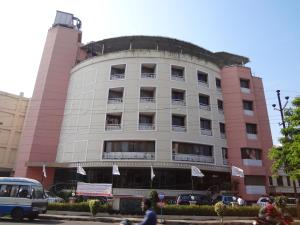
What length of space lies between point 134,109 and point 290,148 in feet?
51.7

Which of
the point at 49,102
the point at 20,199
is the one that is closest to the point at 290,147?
the point at 20,199

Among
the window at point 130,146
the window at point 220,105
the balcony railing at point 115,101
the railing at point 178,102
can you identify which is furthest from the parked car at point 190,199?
the window at point 220,105

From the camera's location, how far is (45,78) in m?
34.8

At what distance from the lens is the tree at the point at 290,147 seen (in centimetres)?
1991

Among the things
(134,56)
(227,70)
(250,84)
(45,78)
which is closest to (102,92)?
(134,56)

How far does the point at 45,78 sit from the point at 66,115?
5542 mm

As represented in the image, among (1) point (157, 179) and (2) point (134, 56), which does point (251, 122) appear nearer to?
(1) point (157, 179)

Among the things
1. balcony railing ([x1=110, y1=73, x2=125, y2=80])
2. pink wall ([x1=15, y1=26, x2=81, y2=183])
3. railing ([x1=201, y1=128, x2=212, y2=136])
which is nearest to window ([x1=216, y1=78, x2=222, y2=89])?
railing ([x1=201, y1=128, x2=212, y2=136])

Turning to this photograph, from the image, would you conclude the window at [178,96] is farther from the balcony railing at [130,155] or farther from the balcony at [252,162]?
the balcony at [252,162]

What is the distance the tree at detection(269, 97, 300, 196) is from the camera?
19.9m

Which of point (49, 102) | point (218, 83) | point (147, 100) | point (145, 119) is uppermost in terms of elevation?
point (218, 83)

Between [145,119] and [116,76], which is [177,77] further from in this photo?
[116,76]

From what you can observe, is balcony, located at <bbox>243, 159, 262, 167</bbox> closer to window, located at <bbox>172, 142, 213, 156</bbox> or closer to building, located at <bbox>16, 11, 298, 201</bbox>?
building, located at <bbox>16, 11, 298, 201</bbox>

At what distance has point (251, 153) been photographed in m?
32.6
